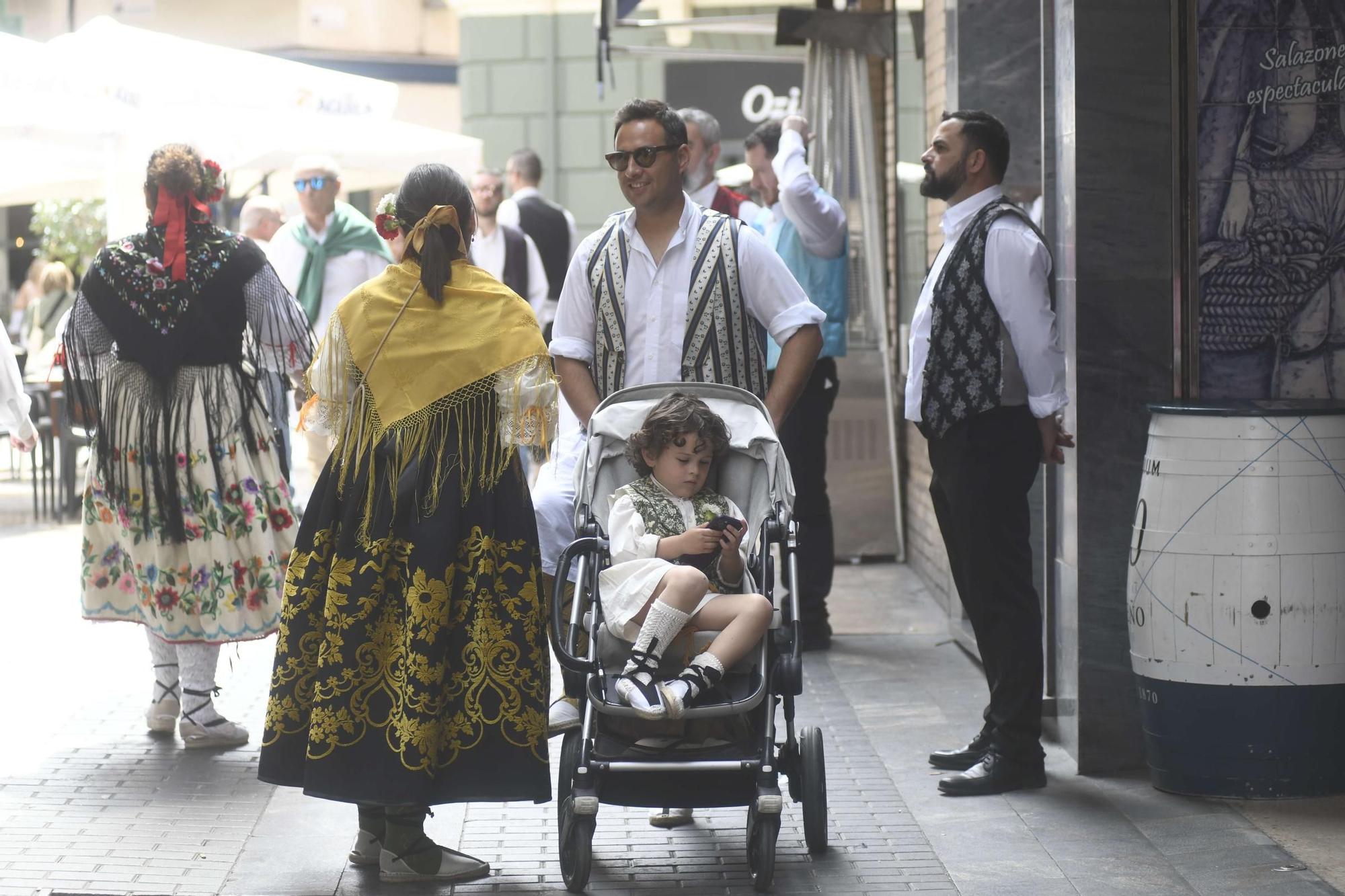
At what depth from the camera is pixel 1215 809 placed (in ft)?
17.1

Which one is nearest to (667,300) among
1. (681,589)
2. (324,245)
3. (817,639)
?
(681,589)

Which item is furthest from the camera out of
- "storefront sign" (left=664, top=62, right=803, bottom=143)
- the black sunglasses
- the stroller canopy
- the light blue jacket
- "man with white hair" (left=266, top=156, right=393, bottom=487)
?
"storefront sign" (left=664, top=62, right=803, bottom=143)

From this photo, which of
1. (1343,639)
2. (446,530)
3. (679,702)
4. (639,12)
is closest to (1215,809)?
(1343,639)

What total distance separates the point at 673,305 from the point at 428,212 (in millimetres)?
1008

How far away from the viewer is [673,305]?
543cm

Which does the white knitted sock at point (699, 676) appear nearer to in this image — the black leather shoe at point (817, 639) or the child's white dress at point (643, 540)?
the child's white dress at point (643, 540)

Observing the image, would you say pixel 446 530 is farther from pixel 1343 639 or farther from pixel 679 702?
pixel 1343 639

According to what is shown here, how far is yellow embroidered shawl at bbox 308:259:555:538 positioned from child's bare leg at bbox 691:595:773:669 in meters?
0.63

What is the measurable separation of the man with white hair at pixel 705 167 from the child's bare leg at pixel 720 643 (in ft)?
11.0

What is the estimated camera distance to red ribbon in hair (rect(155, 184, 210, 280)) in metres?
6.04

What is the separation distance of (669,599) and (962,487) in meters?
1.34

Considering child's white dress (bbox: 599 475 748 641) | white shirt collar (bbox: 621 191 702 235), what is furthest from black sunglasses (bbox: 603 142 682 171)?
child's white dress (bbox: 599 475 748 641)

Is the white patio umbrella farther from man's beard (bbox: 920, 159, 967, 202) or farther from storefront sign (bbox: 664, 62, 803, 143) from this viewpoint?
man's beard (bbox: 920, 159, 967, 202)

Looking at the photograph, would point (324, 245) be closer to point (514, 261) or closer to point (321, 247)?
point (321, 247)
